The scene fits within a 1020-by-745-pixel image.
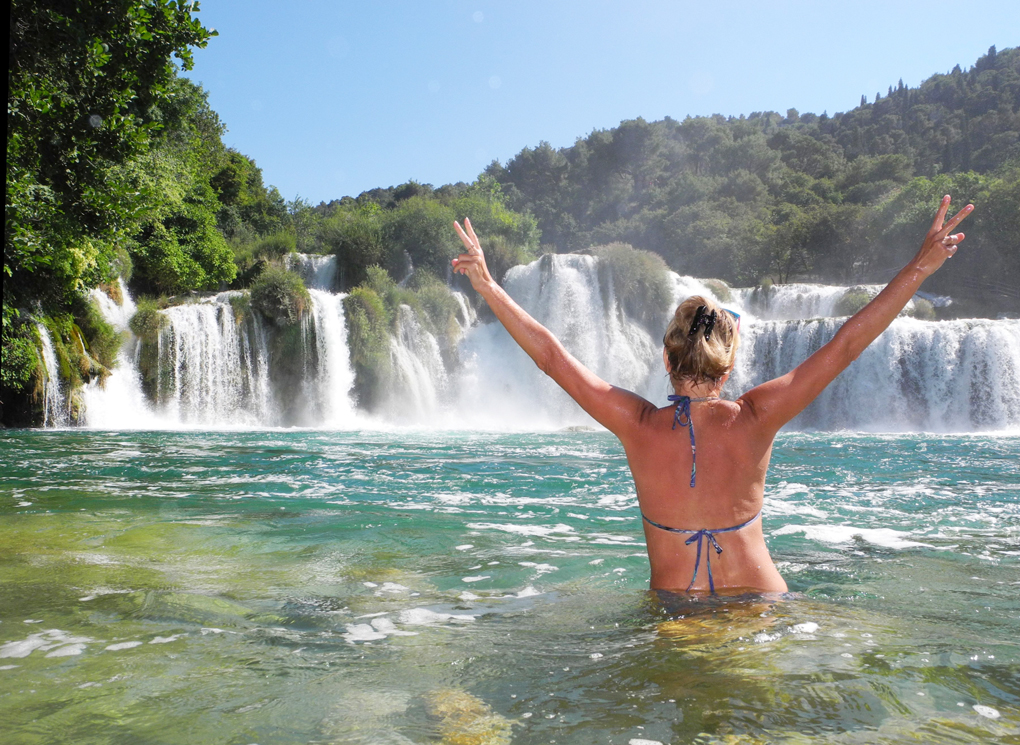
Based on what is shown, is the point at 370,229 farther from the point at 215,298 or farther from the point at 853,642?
the point at 853,642

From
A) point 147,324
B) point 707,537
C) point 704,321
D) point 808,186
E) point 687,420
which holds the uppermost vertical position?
point 808,186

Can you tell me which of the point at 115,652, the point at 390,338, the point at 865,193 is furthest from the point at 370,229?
the point at 865,193

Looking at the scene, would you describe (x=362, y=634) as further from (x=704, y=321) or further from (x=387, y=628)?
(x=704, y=321)

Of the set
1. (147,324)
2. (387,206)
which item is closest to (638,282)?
(147,324)

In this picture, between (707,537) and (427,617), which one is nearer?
(707,537)

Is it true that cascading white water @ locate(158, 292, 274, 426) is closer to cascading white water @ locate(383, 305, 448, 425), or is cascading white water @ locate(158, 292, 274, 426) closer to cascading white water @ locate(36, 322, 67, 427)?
cascading white water @ locate(36, 322, 67, 427)

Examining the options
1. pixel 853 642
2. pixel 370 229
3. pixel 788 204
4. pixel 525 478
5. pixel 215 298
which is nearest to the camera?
pixel 853 642

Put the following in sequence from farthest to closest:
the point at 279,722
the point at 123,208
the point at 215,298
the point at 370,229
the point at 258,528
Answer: the point at 370,229, the point at 215,298, the point at 123,208, the point at 258,528, the point at 279,722

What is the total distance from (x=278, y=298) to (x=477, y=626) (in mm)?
24068

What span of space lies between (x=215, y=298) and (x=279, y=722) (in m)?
26.4

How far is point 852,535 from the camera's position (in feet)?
20.8

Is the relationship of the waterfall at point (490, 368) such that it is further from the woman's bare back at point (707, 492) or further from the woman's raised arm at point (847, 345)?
the woman's raised arm at point (847, 345)

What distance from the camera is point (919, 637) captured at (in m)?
3.08

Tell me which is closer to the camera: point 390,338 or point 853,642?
point 853,642
